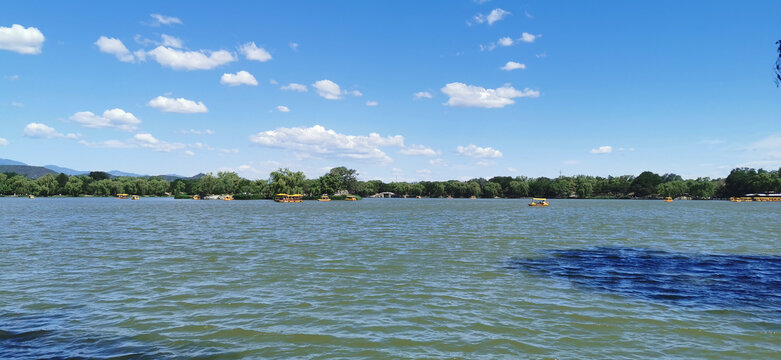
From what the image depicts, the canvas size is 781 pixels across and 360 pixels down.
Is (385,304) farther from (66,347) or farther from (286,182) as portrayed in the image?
(286,182)

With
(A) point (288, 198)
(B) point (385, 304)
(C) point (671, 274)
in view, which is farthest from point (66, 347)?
(A) point (288, 198)

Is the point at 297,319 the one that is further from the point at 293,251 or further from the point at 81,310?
the point at 293,251

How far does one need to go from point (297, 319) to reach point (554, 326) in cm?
774

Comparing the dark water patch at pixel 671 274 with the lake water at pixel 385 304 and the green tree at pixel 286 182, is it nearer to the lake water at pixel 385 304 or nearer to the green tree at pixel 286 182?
the lake water at pixel 385 304

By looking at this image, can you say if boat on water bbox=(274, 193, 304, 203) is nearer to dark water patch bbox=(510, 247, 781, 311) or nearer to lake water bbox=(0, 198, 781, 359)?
lake water bbox=(0, 198, 781, 359)

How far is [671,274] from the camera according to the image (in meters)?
22.2

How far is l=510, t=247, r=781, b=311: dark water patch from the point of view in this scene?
17312 mm

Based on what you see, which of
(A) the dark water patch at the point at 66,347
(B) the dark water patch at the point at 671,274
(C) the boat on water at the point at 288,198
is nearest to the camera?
(A) the dark water patch at the point at 66,347

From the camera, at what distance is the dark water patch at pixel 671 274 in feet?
56.8

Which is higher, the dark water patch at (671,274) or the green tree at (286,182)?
the green tree at (286,182)

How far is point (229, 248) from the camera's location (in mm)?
32125

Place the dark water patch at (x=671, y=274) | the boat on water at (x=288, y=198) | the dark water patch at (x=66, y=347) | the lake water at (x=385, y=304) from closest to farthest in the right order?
the dark water patch at (x=66, y=347) → the lake water at (x=385, y=304) → the dark water patch at (x=671, y=274) → the boat on water at (x=288, y=198)

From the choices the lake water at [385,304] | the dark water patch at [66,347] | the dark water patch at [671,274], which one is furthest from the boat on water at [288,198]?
the dark water patch at [66,347]

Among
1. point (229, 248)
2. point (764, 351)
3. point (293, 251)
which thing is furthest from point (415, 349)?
point (229, 248)
